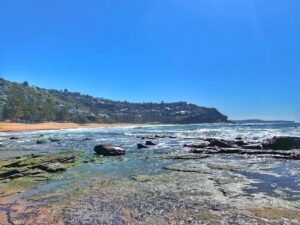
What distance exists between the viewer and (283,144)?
38.5 m

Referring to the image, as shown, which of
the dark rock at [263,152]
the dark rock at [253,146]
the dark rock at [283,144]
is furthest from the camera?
the dark rock at [253,146]

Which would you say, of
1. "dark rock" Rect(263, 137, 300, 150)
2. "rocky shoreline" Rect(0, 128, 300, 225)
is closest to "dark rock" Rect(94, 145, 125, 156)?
"rocky shoreline" Rect(0, 128, 300, 225)

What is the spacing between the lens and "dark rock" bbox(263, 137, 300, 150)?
3789 centimetres

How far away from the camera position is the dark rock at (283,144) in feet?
124

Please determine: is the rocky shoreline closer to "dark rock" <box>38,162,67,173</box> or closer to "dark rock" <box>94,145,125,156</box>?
"dark rock" <box>38,162,67,173</box>

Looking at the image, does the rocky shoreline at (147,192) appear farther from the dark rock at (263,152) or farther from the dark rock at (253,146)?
the dark rock at (253,146)

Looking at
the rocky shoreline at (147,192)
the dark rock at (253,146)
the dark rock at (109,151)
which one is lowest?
the rocky shoreline at (147,192)

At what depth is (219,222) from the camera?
12.2 m

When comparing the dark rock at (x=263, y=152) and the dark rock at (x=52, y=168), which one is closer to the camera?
the dark rock at (x=52, y=168)

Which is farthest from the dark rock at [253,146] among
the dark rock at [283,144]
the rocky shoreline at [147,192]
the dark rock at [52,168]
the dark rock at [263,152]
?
the dark rock at [52,168]

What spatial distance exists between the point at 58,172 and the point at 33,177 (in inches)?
90.4

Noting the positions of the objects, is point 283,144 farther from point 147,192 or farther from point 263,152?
point 147,192

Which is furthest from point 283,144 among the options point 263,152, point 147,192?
point 147,192

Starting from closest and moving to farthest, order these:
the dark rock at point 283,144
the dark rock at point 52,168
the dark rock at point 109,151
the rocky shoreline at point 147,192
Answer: the rocky shoreline at point 147,192
the dark rock at point 52,168
the dark rock at point 109,151
the dark rock at point 283,144
